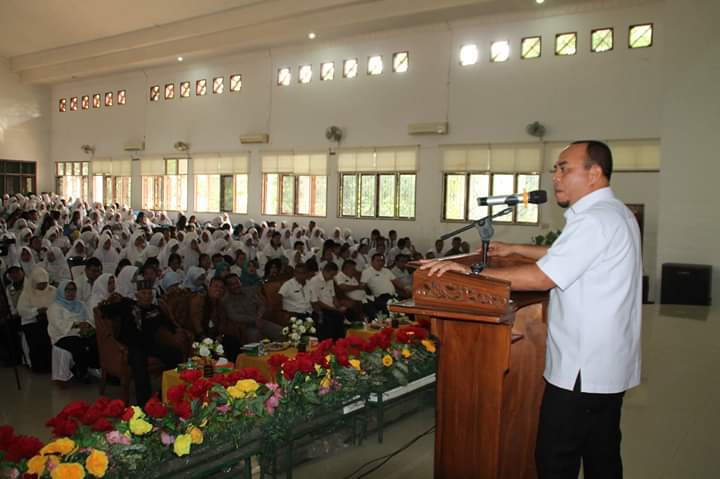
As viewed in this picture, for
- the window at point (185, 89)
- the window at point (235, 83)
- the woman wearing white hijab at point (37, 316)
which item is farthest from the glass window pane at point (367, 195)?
the woman wearing white hijab at point (37, 316)

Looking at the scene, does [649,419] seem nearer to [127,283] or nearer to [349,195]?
[127,283]

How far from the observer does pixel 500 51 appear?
13.6 meters

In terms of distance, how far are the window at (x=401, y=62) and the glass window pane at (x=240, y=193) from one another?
608cm

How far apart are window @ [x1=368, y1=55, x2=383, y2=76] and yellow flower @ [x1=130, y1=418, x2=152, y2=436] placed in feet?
46.3

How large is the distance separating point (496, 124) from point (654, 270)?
458 cm

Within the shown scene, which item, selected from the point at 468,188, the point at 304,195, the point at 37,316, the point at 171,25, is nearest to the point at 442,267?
the point at 37,316

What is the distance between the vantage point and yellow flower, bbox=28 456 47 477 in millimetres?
1904

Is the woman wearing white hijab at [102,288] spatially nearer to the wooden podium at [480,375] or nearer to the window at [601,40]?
the wooden podium at [480,375]

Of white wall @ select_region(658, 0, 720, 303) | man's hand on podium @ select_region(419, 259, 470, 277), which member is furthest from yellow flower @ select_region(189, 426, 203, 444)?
white wall @ select_region(658, 0, 720, 303)

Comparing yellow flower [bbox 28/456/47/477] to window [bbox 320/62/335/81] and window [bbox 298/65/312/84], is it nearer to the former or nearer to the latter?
window [bbox 320/62/335/81]

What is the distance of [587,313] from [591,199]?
0.38 m

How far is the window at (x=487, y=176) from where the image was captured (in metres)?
13.4

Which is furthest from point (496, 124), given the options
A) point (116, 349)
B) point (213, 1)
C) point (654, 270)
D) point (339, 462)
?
point (339, 462)

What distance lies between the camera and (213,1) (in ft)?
51.4
